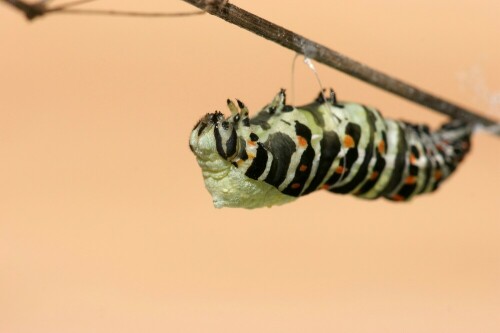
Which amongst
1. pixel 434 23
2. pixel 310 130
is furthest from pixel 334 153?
pixel 434 23

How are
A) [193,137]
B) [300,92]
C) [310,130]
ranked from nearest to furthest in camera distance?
[193,137]
[310,130]
[300,92]

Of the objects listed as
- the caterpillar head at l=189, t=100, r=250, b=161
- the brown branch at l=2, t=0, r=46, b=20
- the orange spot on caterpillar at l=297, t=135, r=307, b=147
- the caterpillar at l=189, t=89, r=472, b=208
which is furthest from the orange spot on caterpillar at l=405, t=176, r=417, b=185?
the brown branch at l=2, t=0, r=46, b=20

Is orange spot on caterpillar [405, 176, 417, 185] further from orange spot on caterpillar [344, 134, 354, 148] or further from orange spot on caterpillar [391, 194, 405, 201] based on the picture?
orange spot on caterpillar [344, 134, 354, 148]

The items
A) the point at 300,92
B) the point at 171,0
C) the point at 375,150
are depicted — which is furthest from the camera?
the point at 300,92

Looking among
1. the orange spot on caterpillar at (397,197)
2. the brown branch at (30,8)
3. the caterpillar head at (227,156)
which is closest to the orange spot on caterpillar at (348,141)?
the caterpillar head at (227,156)

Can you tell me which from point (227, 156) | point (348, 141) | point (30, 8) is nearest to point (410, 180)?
point (348, 141)

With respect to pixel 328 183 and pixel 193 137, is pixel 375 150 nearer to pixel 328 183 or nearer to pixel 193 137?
pixel 328 183

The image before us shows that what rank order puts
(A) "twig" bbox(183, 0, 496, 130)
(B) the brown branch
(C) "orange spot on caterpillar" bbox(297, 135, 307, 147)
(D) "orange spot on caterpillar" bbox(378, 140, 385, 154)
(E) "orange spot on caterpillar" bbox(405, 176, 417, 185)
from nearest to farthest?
(B) the brown branch < (A) "twig" bbox(183, 0, 496, 130) < (C) "orange spot on caterpillar" bbox(297, 135, 307, 147) < (D) "orange spot on caterpillar" bbox(378, 140, 385, 154) < (E) "orange spot on caterpillar" bbox(405, 176, 417, 185)

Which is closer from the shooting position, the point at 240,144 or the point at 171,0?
the point at 240,144
